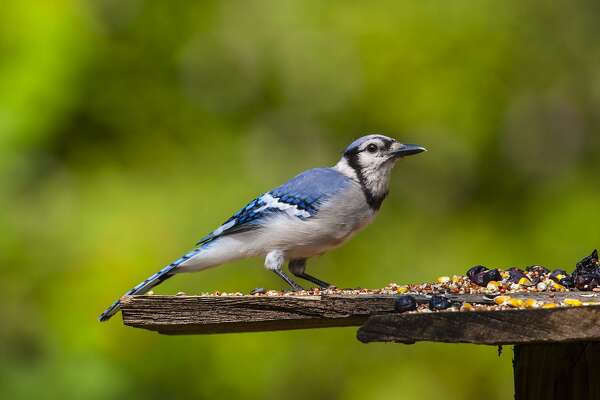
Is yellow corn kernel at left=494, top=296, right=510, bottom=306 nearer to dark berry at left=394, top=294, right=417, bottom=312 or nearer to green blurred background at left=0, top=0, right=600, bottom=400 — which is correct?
dark berry at left=394, top=294, right=417, bottom=312

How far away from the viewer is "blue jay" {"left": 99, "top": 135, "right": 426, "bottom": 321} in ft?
12.1

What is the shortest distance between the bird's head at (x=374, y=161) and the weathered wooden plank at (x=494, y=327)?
1.72 metres

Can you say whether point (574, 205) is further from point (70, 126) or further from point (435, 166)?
point (70, 126)

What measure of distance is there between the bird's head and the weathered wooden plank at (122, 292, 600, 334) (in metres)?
1.38

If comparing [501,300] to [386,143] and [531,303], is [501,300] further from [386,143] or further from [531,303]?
[386,143]

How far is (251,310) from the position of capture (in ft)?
8.12

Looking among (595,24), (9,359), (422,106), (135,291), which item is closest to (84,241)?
(9,359)

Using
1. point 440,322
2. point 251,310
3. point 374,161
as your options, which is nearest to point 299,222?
point 374,161

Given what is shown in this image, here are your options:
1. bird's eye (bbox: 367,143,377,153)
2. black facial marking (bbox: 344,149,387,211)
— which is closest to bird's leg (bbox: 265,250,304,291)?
black facial marking (bbox: 344,149,387,211)

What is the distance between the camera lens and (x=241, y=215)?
3836mm

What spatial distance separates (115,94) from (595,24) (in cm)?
286

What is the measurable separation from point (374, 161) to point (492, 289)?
51.3 inches

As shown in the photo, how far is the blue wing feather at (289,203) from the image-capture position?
12.3 ft

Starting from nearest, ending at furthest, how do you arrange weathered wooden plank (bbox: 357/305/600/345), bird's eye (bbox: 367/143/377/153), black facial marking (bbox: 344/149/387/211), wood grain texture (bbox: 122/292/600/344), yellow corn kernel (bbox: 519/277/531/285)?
1. weathered wooden plank (bbox: 357/305/600/345)
2. wood grain texture (bbox: 122/292/600/344)
3. yellow corn kernel (bbox: 519/277/531/285)
4. black facial marking (bbox: 344/149/387/211)
5. bird's eye (bbox: 367/143/377/153)
